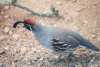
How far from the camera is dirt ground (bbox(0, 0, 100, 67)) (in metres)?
1.12

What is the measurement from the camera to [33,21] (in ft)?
3.71

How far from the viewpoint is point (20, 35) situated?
1.13m

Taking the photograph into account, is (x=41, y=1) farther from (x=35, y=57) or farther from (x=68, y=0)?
(x=35, y=57)

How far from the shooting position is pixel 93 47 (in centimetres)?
112

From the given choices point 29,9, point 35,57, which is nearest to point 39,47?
point 35,57

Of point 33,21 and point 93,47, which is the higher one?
point 33,21

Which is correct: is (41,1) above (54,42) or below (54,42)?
above

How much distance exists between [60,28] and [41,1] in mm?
133

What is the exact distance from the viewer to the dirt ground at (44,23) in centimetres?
112

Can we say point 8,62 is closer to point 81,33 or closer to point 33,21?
point 33,21

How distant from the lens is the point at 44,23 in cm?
113

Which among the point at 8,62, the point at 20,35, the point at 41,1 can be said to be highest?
the point at 41,1

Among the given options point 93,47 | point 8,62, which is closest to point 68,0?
point 93,47

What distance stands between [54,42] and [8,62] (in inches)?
8.2
